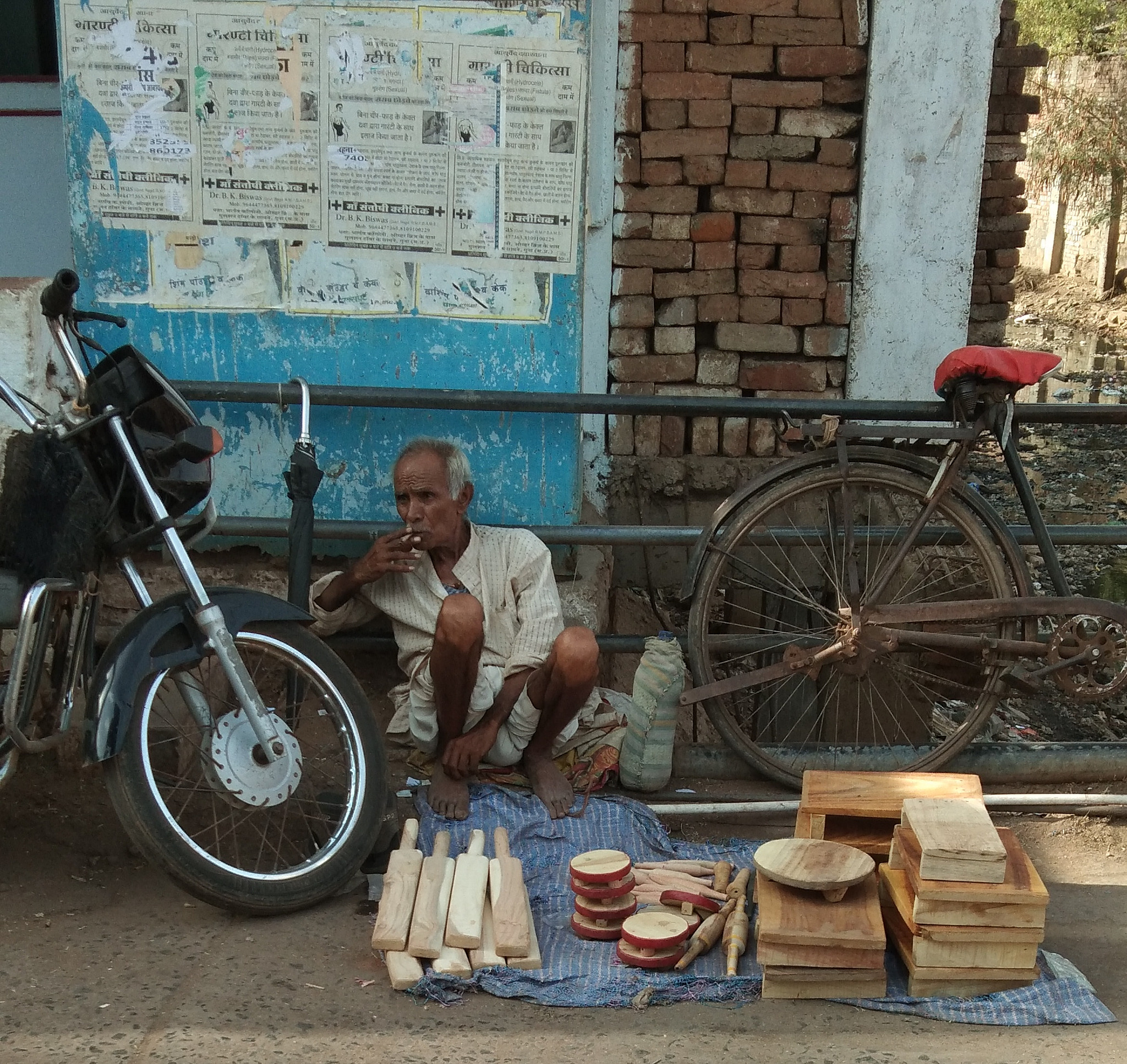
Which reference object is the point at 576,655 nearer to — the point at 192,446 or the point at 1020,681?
the point at 192,446

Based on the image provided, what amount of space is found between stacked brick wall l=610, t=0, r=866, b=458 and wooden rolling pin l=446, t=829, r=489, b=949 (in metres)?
1.83

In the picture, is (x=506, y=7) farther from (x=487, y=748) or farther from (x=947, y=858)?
(x=947, y=858)

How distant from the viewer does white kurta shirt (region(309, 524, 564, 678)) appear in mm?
3525

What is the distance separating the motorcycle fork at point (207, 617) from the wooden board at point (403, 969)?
21.6 inches

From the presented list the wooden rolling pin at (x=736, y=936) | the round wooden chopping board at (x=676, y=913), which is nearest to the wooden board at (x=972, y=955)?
the wooden rolling pin at (x=736, y=936)

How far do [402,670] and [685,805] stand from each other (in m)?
1.02

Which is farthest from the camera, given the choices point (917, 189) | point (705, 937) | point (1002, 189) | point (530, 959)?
point (1002, 189)

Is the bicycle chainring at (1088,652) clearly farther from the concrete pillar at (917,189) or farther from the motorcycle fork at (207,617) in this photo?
the motorcycle fork at (207,617)

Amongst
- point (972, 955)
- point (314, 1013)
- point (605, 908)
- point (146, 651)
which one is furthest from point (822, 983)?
point (146, 651)

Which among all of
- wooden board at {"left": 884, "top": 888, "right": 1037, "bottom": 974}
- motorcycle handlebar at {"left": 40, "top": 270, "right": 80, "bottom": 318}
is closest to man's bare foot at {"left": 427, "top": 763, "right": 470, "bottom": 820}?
wooden board at {"left": 884, "top": 888, "right": 1037, "bottom": 974}

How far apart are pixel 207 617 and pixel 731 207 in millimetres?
2349

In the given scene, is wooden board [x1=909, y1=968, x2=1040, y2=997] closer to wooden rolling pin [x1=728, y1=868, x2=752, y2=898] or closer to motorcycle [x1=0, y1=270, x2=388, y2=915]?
wooden rolling pin [x1=728, y1=868, x2=752, y2=898]

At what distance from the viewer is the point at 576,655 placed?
333cm

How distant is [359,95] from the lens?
3676 mm
